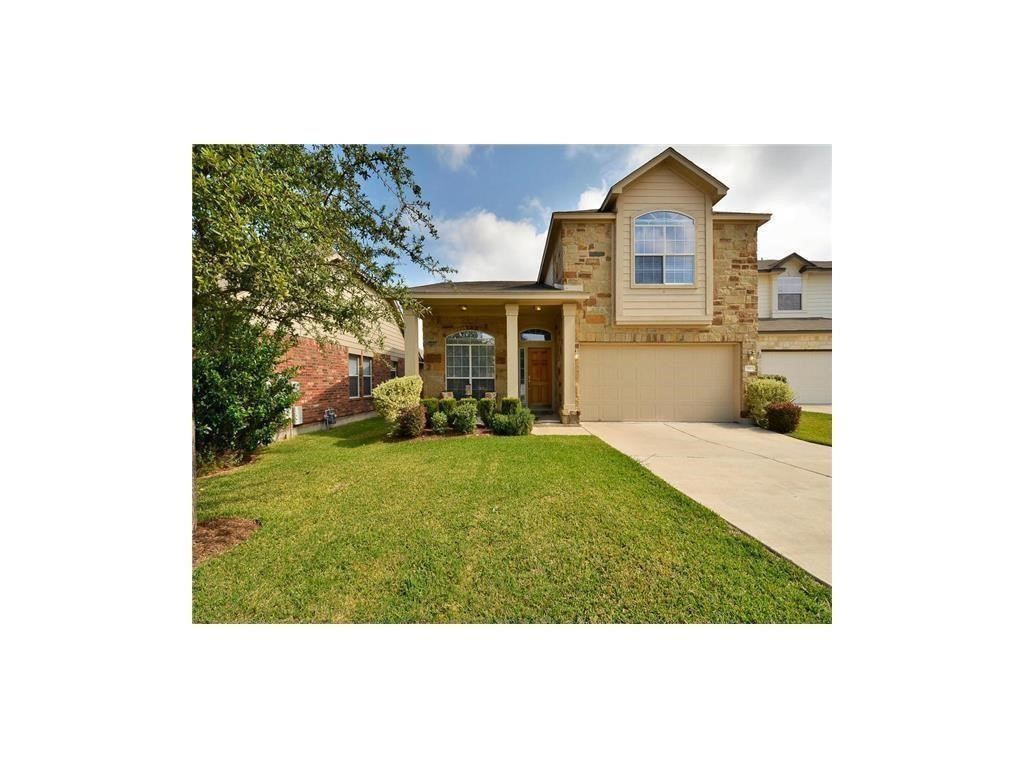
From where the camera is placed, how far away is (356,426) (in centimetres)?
868

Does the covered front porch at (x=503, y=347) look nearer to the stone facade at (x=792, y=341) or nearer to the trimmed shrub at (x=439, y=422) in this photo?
the trimmed shrub at (x=439, y=422)

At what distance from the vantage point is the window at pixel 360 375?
1020cm

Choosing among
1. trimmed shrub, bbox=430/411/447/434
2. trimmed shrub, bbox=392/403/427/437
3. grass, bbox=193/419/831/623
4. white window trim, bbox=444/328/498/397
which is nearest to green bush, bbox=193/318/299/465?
grass, bbox=193/419/831/623

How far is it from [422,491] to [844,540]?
12.6 feet

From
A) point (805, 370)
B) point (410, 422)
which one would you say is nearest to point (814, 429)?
point (805, 370)

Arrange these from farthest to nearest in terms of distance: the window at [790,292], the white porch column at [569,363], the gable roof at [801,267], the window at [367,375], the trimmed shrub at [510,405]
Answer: the window at [790,292], the gable roof at [801,267], the window at [367,375], the white porch column at [569,363], the trimmed shrub at [510,405]

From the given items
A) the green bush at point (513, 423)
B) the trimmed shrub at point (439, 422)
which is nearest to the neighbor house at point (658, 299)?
the green bush at point (513, 423)

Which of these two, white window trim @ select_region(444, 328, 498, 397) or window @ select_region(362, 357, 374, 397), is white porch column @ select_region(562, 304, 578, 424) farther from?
window @ select_region(362, 357, 374, 397)

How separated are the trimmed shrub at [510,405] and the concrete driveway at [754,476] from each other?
70.2 inches

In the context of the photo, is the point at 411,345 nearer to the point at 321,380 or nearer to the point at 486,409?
the point at 486,409

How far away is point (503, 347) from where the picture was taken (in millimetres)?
9438

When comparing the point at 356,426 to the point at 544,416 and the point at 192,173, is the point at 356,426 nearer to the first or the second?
the point at 544,416

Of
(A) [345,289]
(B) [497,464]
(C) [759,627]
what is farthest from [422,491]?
(C) [759,627]

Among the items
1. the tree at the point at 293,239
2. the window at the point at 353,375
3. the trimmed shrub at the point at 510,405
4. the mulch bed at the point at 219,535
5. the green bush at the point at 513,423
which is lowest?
the mulch bed at the point at 219,535
